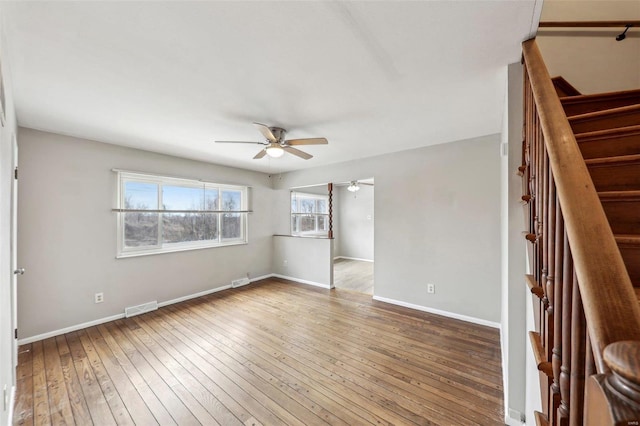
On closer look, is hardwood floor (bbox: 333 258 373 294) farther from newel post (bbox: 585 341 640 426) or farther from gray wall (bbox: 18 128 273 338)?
newel post (bbox: 585 341 640 426)

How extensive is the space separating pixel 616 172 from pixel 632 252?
18.5 inches

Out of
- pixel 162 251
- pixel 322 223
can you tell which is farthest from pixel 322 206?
pixel 162 251

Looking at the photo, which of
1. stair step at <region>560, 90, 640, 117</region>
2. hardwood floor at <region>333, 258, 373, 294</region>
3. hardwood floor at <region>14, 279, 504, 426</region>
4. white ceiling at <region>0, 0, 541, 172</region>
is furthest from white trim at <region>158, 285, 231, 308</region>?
stair step at <region>560, 90, 640, 117</region>

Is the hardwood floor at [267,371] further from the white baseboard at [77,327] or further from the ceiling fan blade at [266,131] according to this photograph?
the ceiling fan blade at [266,131]

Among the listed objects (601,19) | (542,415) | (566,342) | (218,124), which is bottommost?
(542,415)

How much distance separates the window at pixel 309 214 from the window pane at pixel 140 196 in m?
2.75

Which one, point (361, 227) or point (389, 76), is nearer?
point (389, 76)

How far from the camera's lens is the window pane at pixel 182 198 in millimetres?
3969

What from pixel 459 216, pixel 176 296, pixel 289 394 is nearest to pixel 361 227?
pixel 459 216

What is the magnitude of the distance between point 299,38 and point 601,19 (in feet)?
8.43

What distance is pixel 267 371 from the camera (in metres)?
2.28

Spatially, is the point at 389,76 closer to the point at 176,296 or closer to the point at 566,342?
the point at 566,342

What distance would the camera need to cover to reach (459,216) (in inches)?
131

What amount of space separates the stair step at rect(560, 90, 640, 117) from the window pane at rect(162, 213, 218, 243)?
15.6ft
